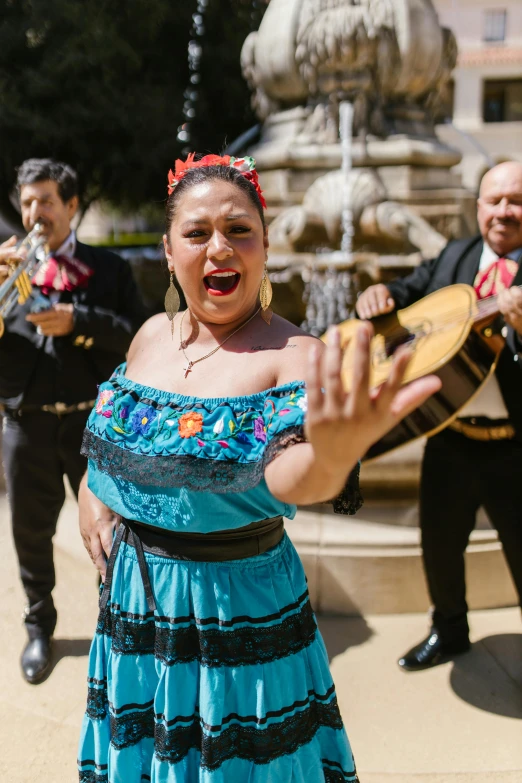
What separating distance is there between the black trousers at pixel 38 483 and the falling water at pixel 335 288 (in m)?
Answer: 2.31

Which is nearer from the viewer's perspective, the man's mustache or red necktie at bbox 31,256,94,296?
the man's mustache

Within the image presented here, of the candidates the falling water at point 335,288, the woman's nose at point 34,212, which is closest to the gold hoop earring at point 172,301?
the woman's nose at point 34,212

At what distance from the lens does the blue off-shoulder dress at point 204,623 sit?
1380 mm

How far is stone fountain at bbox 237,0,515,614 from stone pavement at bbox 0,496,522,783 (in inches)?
98.1

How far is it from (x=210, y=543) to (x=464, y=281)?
62.0 inches

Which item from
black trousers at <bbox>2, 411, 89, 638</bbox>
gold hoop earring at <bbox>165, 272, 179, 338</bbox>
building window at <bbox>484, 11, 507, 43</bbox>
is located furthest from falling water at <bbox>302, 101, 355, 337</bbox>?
building window at <bbox>484, 11, 507, 43</bbox>

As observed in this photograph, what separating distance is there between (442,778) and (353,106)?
184 inches

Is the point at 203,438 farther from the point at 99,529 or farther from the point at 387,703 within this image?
the point at 387,703

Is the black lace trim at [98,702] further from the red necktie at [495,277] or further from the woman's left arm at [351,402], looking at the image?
the red necktie at [495,277]

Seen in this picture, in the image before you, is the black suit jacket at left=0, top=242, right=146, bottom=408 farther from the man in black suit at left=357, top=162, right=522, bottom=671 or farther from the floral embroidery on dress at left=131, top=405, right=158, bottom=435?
the floral embroidery on dress at left=131, top=405, right=158, bottom=435

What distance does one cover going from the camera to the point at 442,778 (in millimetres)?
2217

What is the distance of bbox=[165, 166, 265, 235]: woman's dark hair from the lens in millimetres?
1509

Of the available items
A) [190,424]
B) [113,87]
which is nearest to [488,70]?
[113,87]

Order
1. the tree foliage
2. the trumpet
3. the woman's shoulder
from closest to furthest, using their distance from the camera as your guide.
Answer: the woman's shoulder < the trumpet < the tree foliage
